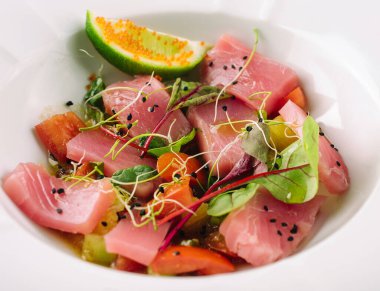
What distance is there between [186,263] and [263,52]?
6.41ft

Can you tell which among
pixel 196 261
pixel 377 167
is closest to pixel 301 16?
pixel 377 167

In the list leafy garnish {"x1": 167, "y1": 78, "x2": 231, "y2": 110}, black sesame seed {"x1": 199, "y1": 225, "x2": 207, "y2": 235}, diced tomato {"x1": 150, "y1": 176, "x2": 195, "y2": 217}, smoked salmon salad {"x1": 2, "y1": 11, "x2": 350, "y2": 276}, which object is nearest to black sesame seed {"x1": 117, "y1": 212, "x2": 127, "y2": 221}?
smoked salmon salad {"x1": 2, "y1": 11, "x2": 350, "y2": 276}

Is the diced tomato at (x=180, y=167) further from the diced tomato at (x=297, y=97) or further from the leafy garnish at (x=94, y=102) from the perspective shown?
the diced tomato at (x=297, y=97)

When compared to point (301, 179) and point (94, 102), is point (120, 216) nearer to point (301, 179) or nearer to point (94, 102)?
point (301, 179)

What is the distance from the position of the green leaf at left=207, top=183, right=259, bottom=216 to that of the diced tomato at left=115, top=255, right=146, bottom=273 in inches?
17.5

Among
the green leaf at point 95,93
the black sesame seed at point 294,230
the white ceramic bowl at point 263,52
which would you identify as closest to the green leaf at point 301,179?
the black sesame seed at point 294,230

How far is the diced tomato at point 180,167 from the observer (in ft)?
10.6

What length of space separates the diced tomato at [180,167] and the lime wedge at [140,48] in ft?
2.79

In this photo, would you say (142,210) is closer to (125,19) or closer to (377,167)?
(377,167)

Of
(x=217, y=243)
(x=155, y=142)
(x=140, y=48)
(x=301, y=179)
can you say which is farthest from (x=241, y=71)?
(x=217, y=243)

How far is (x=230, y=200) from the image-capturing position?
2941 millimetres

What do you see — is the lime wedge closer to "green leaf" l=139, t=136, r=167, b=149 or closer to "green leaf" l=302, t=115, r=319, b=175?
"green leaf" l=139, t=136, r=167, b=149

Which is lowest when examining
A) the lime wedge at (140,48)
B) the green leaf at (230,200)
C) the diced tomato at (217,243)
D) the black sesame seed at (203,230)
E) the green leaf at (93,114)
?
the black sesame seed at (203,230)

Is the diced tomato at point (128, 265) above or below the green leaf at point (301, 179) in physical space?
below
